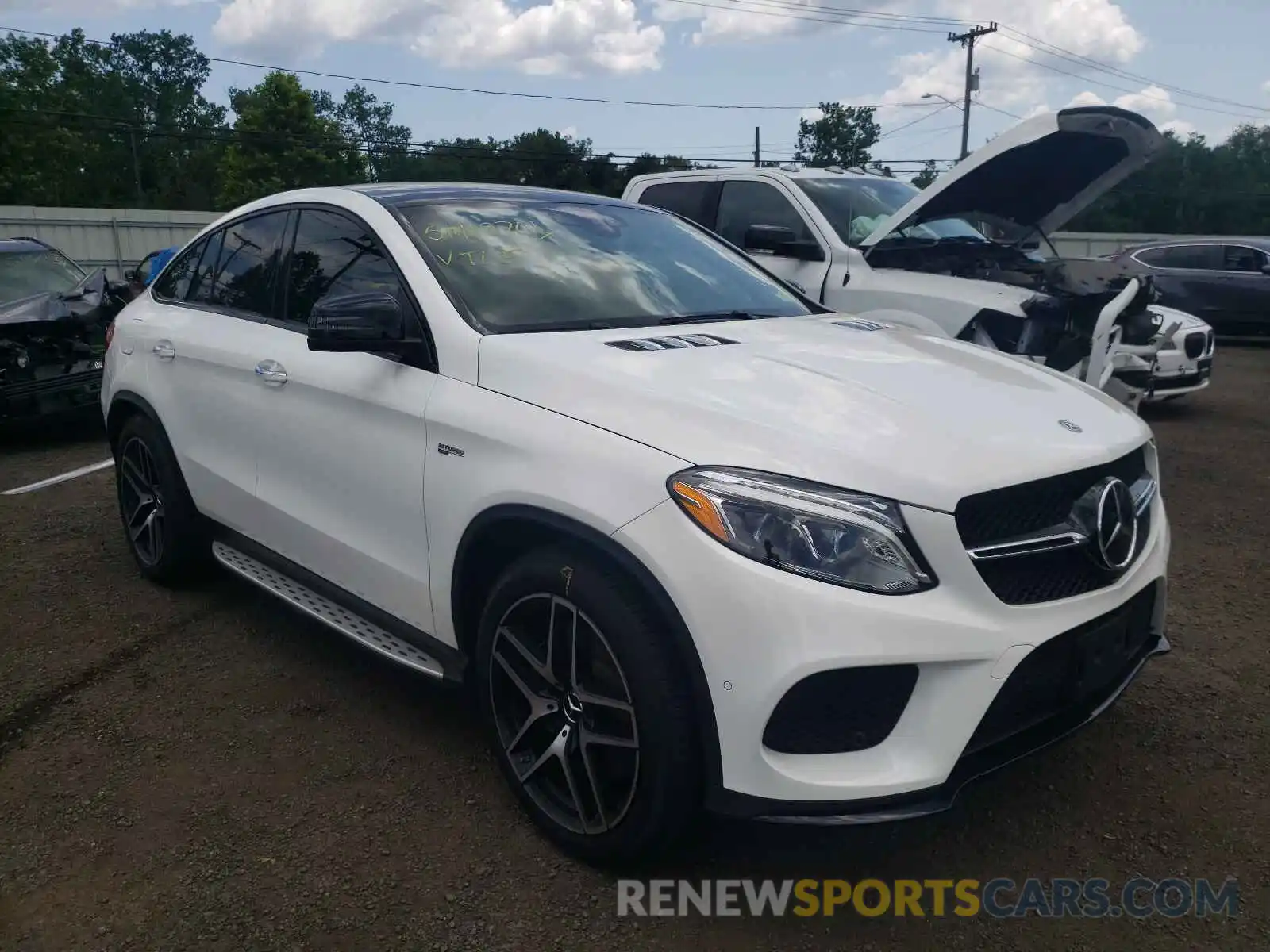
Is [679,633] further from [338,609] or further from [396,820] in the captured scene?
[338,609]

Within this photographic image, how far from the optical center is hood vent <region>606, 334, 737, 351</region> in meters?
2.83

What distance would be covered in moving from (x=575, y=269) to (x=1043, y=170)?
14.3ft

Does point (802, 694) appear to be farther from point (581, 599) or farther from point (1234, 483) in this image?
point (1234, 483)

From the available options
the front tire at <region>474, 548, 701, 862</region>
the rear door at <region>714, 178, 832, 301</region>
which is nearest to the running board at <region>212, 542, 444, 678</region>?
the front tire at <region>474, 548, 701, 862</region>

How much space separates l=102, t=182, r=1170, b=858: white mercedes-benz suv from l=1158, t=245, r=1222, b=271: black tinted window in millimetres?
12893

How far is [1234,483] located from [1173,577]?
7.70ft

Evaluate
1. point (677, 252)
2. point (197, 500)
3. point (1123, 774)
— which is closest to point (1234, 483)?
point (1123, 774)

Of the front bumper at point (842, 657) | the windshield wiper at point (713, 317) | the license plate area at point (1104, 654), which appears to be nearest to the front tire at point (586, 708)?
the front bumper at point (842, 657)

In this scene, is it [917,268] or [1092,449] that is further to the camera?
[917,268]

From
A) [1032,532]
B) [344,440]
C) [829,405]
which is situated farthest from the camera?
[344,440]

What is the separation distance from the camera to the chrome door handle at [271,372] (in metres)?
3.55

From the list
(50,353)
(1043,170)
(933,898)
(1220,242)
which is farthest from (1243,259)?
(50,353)

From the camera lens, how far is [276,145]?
52.8m

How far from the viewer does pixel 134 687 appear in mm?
3746
